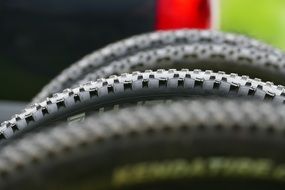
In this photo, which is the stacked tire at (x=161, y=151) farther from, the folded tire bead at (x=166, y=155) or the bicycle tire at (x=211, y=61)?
the bicycle tire at (x=211, y=61)

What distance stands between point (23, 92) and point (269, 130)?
3415 mm

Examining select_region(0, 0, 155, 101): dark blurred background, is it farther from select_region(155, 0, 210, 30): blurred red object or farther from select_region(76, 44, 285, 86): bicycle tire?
select_region(76, 44, 285, 86): bicycle tire

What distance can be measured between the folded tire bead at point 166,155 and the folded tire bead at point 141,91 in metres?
0.80

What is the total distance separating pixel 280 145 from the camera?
1.05 m

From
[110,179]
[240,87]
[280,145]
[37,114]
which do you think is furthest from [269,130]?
[37,114]

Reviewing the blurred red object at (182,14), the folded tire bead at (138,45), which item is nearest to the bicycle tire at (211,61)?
the folded tire bead at (138,45)

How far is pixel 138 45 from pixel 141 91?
102 centimetres

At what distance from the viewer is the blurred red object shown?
4.18m

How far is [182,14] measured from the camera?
4199 mm

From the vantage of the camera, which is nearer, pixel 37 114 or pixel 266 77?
pixel 37 114

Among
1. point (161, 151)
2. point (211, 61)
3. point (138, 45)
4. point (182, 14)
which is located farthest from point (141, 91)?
point (182, 14)

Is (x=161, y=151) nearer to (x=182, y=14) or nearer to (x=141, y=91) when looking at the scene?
(x=141, y=91)

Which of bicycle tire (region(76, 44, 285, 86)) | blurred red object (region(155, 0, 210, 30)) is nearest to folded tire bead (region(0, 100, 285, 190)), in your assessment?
bicycle tire (region(76, 44, 285, 86))

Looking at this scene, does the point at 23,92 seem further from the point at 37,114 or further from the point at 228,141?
the point at 228,141
